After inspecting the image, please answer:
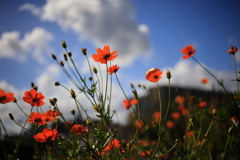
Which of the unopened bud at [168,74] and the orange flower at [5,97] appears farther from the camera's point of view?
the unopened bud at [168,74]

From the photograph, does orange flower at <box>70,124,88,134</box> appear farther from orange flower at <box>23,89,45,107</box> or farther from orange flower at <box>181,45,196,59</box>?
orange flower at <box>181,45,196,59</box>

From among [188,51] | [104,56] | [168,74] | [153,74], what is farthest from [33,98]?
[188,51]

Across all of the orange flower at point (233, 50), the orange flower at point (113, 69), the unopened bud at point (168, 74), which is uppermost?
the orange flower at point (233, 50)

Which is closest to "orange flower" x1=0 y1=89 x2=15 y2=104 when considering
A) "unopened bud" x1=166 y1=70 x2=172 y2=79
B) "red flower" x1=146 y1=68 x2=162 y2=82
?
"red flower" x1=146 y1=68 x2=162 y2=82

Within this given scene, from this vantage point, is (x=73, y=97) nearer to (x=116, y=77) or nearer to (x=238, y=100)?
(x=116, y=77)

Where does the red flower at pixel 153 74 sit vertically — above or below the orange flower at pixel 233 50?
below

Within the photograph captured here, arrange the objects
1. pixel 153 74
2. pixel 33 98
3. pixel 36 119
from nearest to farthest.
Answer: pixel 36 119 < pixel 33 98 < pixel 153 74

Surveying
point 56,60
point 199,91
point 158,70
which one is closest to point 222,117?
point 158,70

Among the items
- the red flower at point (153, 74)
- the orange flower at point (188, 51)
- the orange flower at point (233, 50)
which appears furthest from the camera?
the orange flower at point (188, 51)

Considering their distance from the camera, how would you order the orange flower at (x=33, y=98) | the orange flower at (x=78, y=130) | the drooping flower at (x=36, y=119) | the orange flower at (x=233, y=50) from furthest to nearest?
the orange flower at (x=233, y=50) < the orange flower at (x=33, y=98) < the drooping flower at (x=36, y=119) < the orange flower at (x=78, y=130)

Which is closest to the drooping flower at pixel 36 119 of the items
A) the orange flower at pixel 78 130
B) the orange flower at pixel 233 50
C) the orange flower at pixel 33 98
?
the orange flower at pixel 33 98

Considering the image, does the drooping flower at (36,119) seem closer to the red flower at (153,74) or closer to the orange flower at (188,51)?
the red flower at (153,74)

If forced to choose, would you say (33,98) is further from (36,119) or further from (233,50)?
(233,50)

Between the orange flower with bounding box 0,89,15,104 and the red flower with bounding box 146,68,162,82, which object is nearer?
the orange flower with bounding box 0,89,15,104
